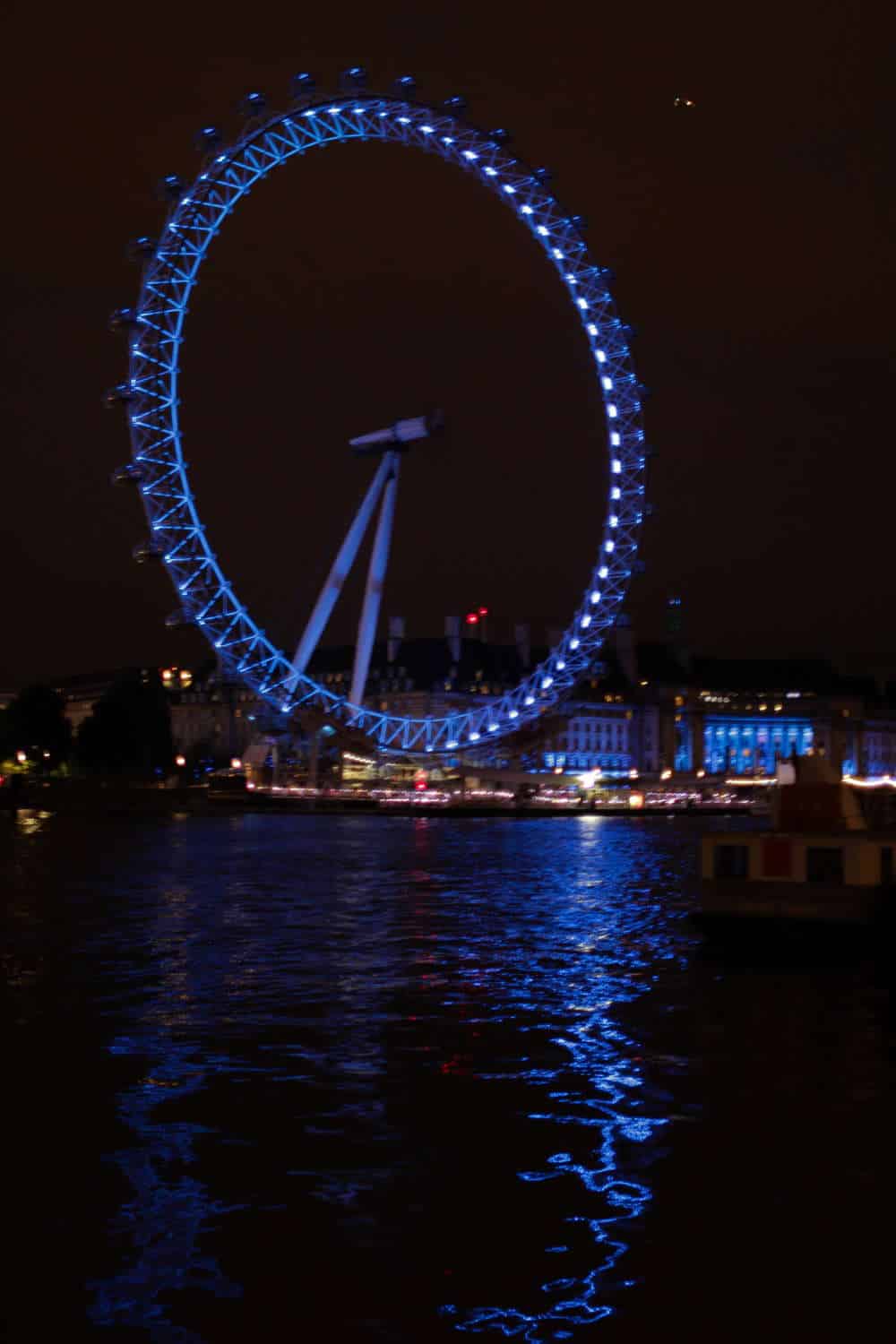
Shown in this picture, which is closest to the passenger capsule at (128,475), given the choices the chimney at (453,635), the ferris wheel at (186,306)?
the ferris wheel at (186,306)

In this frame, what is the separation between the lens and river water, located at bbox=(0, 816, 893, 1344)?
29.3 ft

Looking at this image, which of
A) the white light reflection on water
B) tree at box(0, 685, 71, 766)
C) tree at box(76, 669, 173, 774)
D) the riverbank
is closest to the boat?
the white light reflection on water

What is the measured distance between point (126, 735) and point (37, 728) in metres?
9.11

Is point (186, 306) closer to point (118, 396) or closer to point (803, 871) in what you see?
point (118, 396)

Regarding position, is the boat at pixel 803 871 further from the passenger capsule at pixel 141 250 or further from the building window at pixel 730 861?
the passenger capsule at pixel 141 250

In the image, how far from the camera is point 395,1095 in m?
13.3

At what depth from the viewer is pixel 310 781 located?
85125 mm

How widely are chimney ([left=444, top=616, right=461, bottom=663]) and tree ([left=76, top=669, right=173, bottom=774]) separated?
2425 cm

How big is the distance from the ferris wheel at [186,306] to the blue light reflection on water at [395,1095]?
22.2 metres

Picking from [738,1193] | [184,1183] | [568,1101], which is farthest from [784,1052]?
[184,1183]

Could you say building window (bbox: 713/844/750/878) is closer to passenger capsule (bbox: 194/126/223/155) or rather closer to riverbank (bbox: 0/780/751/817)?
passenger capsule (bbox: 194/126/223/155)

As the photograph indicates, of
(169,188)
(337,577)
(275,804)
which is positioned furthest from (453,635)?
(169,188)

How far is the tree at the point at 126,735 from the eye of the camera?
110 meters

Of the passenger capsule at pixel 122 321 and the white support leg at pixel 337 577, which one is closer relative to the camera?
the passenger capsule at pixel 122 321
